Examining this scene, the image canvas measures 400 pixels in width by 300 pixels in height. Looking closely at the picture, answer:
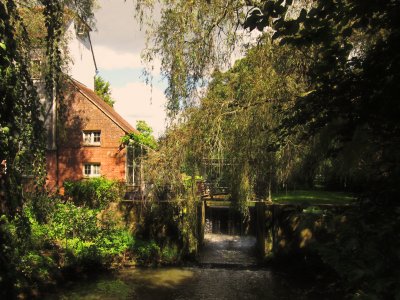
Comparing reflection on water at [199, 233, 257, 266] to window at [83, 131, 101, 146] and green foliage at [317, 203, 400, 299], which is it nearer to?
window at [83, 131, 101, 146]

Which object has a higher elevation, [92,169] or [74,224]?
[92,169]

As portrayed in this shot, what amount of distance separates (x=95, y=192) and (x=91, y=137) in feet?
17.9

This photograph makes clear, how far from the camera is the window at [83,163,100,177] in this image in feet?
78.6

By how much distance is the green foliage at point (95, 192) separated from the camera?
64.4 ft

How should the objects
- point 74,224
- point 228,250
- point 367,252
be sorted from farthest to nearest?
1. point 228,250
2. point 74,224
3. point 367,252

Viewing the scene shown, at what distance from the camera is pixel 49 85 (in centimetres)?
492

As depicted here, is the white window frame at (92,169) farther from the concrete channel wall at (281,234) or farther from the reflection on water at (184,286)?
the concrete channel wall at (281,234)

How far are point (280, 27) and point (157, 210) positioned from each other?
1256 cm

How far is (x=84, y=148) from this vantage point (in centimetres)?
2402

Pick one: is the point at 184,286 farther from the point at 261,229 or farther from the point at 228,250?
the point at 228,250

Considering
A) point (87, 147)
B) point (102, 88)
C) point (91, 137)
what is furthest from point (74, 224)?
point (102, 88)

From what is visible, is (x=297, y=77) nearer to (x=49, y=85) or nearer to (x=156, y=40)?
(x=156, y=40)

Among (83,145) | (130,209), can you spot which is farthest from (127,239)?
(83,145)

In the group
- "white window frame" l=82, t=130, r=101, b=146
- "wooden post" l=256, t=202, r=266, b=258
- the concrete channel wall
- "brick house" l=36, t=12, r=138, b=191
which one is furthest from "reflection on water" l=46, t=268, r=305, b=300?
"white window frame" l=82, t=130, r=101, b=146
